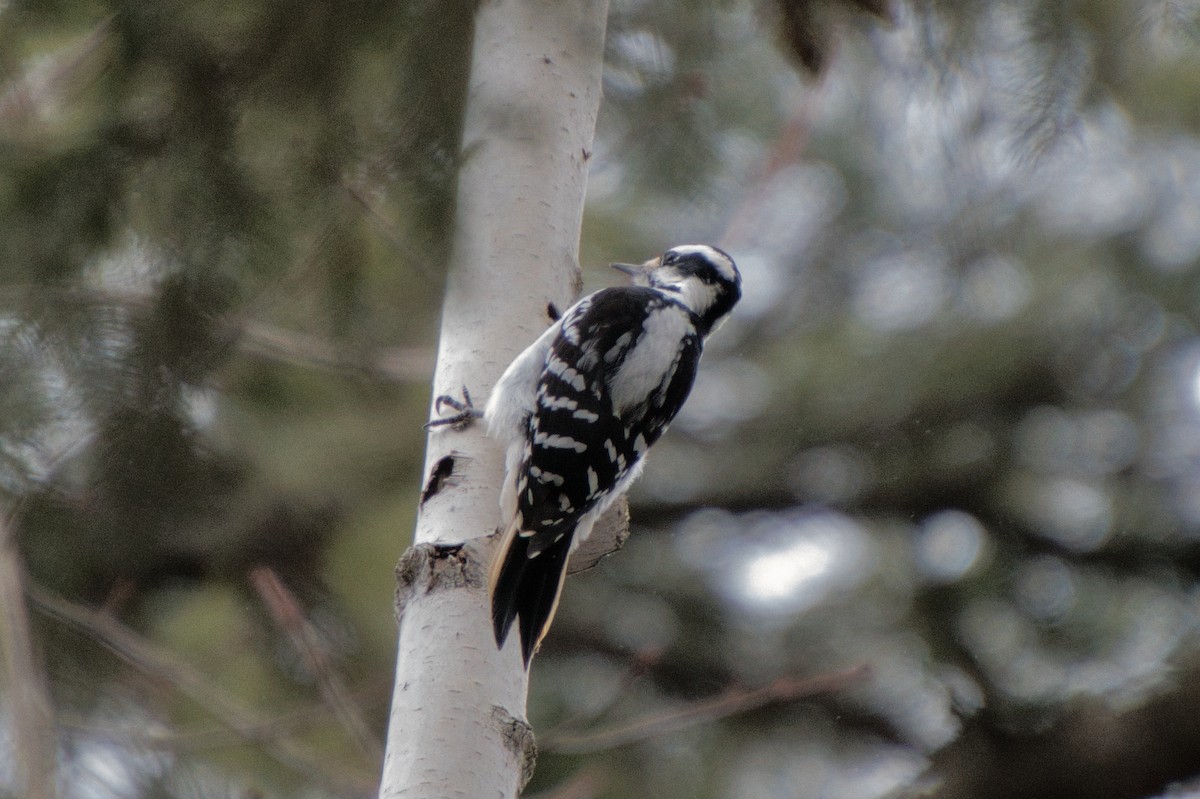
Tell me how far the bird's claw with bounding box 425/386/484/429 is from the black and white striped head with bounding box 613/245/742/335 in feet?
4.04

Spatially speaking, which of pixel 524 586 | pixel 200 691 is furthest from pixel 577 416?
pixel 200 691

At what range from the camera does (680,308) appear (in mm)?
3078

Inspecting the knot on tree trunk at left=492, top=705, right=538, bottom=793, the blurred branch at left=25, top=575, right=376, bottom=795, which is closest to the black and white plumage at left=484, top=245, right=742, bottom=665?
the knot on tree trunk at left=492, top=705, right=538, bottom=793

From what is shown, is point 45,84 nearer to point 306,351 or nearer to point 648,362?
point 306,351

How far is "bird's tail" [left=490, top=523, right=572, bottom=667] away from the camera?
5.84 ft

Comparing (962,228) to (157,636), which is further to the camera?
(157,636)

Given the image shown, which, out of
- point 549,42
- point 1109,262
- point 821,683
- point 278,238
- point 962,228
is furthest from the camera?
point 1109,262

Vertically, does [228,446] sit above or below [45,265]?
above

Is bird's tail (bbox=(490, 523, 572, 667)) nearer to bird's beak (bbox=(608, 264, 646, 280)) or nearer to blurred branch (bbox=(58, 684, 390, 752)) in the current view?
blurred branch (bbox=(58, 684, 390, 752))

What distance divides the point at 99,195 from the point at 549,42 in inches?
33.8

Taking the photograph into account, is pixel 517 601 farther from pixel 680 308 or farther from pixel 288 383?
pixel 288 383

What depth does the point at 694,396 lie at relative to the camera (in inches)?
160

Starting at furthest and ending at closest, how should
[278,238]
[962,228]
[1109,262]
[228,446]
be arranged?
[1109,262], [228,446], [962,228], [278,238]

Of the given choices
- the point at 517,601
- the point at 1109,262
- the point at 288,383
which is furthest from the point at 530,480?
the point at 1109,262
